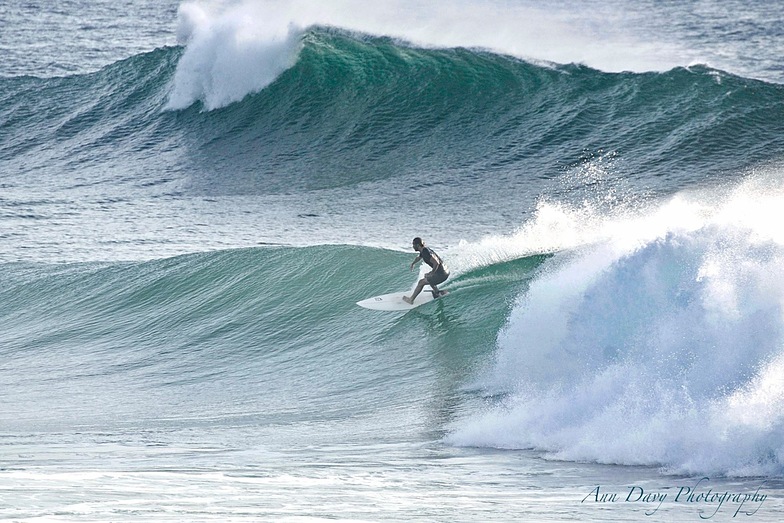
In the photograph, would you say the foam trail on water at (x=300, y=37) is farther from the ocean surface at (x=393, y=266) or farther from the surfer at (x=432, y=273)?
the surfer at (x=432, y=273)

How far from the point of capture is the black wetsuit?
1295 centimetres

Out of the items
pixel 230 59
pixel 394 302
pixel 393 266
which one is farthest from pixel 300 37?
pixel 394 302

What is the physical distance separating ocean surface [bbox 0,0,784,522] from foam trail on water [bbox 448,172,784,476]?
3 cm

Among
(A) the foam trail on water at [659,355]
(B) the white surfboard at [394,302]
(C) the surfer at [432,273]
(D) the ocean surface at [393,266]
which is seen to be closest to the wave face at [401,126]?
(D) the ocean surface at [393,266]

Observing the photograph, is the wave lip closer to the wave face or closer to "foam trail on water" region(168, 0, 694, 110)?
"foam trail on water" region(168, 0, 694, 110)

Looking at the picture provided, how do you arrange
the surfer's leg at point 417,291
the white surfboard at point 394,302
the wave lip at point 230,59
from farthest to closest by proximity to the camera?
the wave lip at point 230,59
the white surfboard at point 394,302
the surfer's leg at point 417,291

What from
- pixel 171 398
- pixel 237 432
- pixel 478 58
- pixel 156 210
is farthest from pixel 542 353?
pixel 478 58

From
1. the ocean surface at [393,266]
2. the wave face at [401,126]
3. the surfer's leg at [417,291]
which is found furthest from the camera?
the wave face at [401,126]

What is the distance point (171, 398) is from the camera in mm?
11469

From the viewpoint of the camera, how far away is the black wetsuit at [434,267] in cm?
1295

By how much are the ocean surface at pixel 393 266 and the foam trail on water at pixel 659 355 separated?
27mm

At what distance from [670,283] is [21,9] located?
105 ft

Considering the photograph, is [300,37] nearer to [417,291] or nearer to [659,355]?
[417,291]

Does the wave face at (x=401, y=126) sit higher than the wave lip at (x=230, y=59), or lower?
lower
